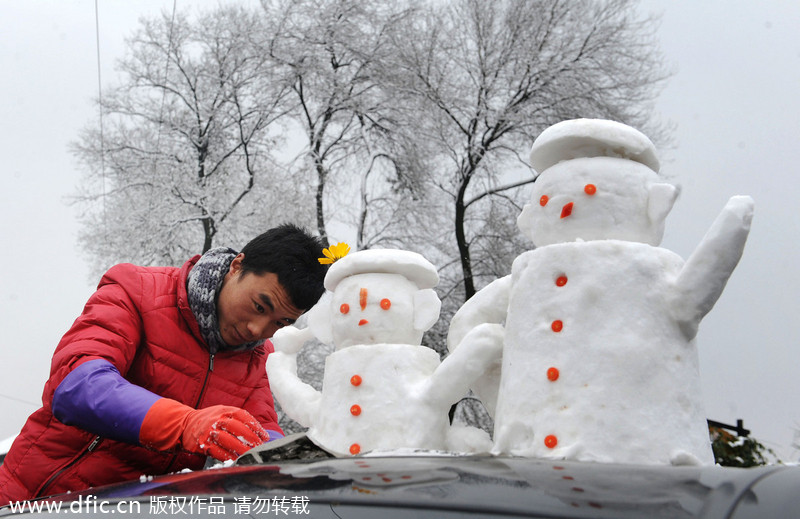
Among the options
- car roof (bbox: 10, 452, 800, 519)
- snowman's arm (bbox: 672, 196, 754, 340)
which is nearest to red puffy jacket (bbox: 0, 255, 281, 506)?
car roof (bbox: 10, 452, 800, 519)

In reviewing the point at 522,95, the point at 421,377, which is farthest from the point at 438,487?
the point at 522,95

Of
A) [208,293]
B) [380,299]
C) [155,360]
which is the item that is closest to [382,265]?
[380,299]

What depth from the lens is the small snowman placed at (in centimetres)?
205

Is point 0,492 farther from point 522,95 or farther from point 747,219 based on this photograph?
point 522,95

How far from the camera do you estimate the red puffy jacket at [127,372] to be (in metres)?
2.29

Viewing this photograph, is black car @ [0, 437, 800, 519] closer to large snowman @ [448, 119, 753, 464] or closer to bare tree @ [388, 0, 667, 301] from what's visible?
large snowman @ [448, 119, 753, 464]

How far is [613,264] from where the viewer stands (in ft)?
5.97

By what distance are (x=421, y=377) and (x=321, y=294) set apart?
0.62 metres

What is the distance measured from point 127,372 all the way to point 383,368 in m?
0.94

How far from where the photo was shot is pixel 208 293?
2.48 m

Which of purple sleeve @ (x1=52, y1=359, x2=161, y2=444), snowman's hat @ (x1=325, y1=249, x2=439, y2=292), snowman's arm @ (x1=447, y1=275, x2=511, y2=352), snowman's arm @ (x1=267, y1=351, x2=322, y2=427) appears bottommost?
purple sleeve @ (x1=52, y1=359, x2=161, y2=444)

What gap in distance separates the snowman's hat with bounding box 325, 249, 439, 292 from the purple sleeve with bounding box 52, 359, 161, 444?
67cm

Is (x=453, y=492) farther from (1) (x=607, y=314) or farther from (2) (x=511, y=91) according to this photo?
(2) (x=511, y=91)

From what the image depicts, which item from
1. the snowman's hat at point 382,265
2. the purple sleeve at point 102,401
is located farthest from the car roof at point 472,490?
the snowman's hat at point 382,265
